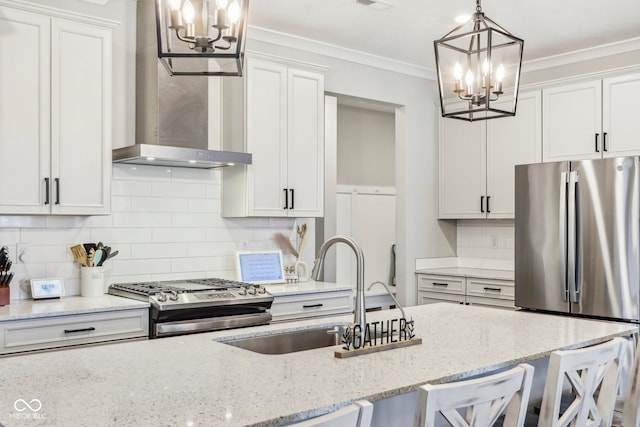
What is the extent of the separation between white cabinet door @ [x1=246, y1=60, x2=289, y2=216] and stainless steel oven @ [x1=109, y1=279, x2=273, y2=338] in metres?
0.67

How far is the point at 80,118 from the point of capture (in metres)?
3.47

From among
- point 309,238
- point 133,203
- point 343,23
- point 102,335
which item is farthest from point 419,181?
point 102,335

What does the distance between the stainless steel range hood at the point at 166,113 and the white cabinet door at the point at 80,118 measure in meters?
0.22

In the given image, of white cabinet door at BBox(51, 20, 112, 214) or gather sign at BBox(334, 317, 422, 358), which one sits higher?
white cabinet door at BBox(51, 20, 112, 214)

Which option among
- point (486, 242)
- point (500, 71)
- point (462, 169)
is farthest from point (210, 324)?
point (486, 242)

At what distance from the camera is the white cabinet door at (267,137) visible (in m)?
4.24

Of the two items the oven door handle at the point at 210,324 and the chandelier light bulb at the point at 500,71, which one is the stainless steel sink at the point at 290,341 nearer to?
the oven door handle at the point at 210,324

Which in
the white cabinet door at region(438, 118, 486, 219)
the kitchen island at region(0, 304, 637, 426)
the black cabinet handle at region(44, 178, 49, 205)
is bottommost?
the kitchen island at region(0, 304, 637, 426)

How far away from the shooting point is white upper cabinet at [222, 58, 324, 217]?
4.25 m

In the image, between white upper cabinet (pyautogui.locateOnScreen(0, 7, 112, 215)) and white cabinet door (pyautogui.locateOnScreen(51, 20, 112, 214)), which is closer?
white upper cabinet (pyautogui.locateOnScreen(0, 7, 112, 215))

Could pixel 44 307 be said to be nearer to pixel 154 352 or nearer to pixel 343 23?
pixel 154 352

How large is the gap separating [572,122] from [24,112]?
380 centimetres

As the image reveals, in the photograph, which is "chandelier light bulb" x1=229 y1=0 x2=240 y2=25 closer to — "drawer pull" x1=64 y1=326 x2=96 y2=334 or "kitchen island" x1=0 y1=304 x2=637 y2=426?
"kitchen island" x1=0 y1=304 x2=637 y2=426

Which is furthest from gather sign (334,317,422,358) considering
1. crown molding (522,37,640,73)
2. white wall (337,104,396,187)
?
white wall (337,104,396,187)
